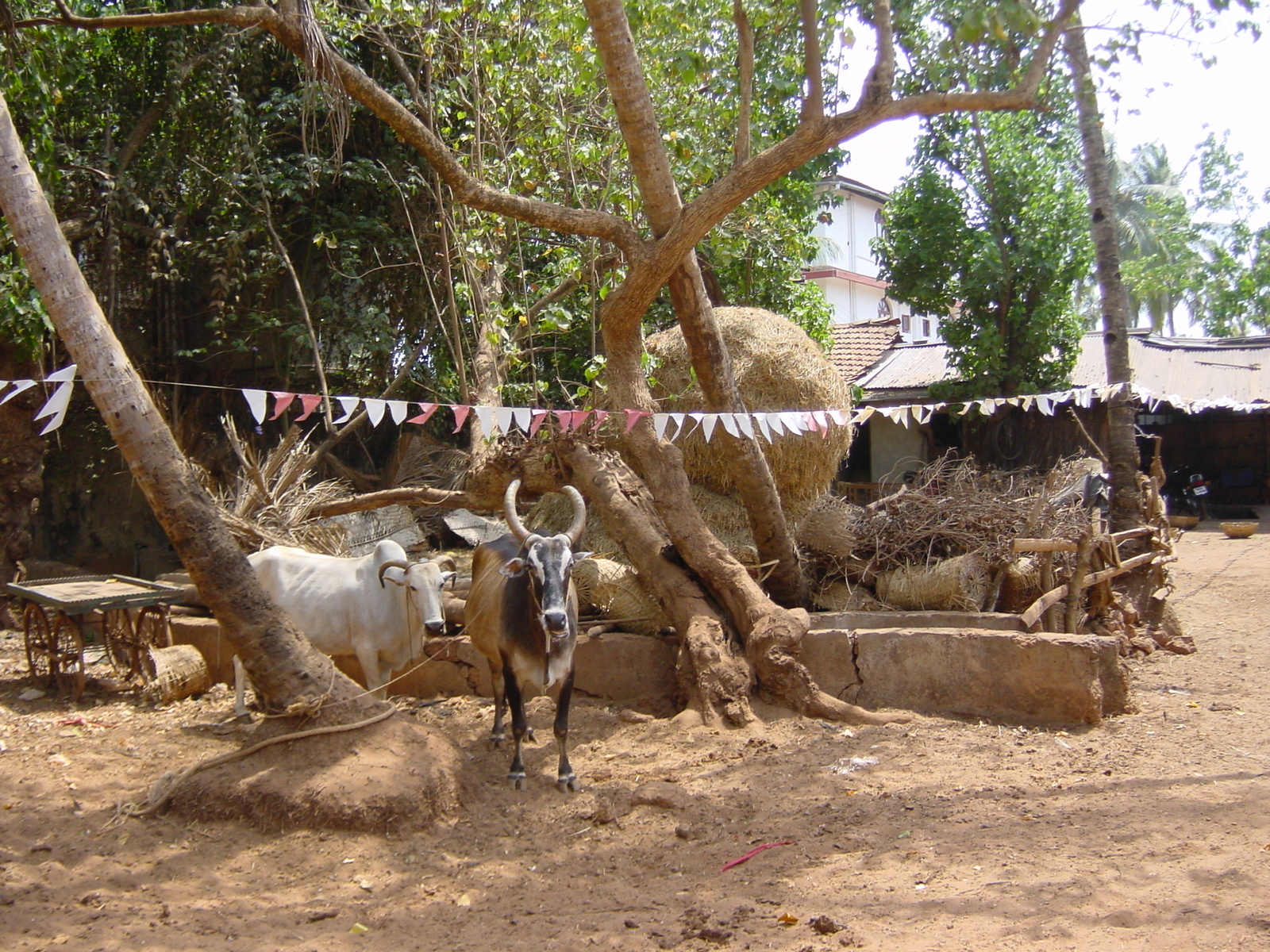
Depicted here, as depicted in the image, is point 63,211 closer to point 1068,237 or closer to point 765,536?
point 765,536

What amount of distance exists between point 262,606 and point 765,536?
14.0 ft

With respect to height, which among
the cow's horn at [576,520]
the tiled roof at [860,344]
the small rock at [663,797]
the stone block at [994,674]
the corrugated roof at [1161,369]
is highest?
the tiled roof at [860,344]

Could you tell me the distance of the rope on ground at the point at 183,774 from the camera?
16.6ft

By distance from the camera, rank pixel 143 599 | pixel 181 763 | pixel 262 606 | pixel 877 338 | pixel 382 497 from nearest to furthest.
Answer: pixel 262 606, pixel 181 763, pixel 143 599, pixel 382 497, pixel 877 338

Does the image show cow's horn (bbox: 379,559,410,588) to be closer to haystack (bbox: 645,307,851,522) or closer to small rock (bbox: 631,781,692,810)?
small rock (bbox: 631,781,692,810)

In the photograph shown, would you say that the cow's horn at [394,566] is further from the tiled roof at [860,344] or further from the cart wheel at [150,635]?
the tiled roof at [860,344]

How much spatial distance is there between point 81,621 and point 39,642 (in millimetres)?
333

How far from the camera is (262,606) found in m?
5.43

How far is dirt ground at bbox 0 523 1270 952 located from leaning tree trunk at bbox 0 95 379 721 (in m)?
0.84

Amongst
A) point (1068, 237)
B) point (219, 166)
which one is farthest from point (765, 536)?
point (1068, 237)

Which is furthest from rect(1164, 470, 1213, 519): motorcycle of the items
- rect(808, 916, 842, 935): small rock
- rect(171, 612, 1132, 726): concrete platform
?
rect(808, 916, 842, 935): small rock

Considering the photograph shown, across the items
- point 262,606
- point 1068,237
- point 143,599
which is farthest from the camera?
point 1068,237

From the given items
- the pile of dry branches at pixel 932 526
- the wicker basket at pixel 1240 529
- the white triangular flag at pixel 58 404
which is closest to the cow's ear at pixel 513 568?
the white triangular flag at pixel 58 404

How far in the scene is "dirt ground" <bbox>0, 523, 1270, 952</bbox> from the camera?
400cm
